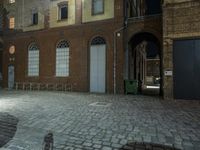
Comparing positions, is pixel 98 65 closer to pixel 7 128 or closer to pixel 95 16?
pixel 95 16

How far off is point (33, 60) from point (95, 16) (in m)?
7.89

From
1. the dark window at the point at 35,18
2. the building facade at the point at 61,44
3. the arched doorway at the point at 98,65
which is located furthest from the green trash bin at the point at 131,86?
the dark window at the point at 35,18

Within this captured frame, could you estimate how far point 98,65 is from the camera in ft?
53.2

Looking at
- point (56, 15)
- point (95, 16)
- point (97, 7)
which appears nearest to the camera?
point (95, 16)

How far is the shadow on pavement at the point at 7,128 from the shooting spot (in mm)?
4821

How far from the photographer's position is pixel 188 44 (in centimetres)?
1163

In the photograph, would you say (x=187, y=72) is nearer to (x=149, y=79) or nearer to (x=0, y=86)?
(x=0, y=86)

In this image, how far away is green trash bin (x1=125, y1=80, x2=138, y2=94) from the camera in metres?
15.0

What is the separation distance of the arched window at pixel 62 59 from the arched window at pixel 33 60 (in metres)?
2.63

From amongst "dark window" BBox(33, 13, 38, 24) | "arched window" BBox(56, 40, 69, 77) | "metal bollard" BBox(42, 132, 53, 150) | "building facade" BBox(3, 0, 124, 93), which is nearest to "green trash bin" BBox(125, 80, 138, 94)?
"building facade" BBox(3, 0, 124, 93)

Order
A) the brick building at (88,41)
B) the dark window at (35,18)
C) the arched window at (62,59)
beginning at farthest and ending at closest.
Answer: the dark window at (35,18)
the arched window at (62,59)
the brick building at (88,41)

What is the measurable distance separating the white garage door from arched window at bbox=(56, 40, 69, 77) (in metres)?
2.53

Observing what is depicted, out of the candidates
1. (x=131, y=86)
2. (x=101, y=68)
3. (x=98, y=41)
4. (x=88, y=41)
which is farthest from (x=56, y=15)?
(x=131, y=86)

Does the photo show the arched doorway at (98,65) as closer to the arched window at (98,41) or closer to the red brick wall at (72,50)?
the arched window at (98,41)
